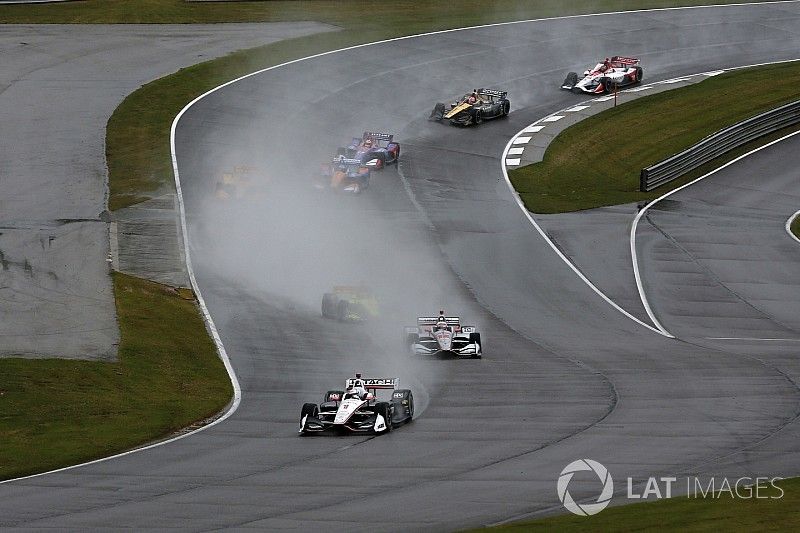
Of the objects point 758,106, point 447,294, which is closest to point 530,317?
point 447,294

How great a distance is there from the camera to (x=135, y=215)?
4325 cm

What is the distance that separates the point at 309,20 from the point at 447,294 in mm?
39254

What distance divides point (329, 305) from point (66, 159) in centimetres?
1937

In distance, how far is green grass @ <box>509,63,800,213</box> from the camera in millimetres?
49312

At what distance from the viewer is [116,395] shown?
2711 cm

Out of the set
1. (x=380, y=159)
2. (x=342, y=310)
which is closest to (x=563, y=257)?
(x=342, y=310)

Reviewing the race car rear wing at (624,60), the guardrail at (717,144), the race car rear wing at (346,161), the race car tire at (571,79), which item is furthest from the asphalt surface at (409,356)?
the race car rear wing at (624,60)

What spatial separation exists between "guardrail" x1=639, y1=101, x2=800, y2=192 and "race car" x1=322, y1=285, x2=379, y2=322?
735 inches

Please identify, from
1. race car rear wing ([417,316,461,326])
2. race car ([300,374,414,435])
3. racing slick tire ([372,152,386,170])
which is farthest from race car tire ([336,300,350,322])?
racing slick tire ([372,152,386,170])

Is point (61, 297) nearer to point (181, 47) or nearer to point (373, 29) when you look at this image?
point (181, 47)

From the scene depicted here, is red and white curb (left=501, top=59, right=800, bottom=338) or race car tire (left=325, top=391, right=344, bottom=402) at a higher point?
race car tire (left=325, top=391, right=344, bottom=402)

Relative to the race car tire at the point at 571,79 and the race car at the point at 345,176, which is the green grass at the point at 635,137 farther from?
the race car at the point at 345,176

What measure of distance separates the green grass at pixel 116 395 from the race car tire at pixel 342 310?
3621 mm

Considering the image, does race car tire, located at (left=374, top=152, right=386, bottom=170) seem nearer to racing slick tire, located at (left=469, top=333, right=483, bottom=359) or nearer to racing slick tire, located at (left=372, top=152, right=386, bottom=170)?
racing slick tire, located at (left=372, top=152, right=386, bottom=170)
